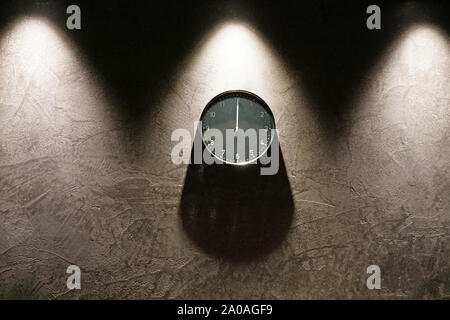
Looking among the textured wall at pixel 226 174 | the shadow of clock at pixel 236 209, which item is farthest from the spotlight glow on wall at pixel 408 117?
the shadow of clock at pixel 236 209

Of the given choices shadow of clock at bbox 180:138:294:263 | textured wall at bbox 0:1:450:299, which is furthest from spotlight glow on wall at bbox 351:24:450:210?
shadow of clock at bbox 180:138:294:263

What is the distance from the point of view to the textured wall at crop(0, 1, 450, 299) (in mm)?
2375

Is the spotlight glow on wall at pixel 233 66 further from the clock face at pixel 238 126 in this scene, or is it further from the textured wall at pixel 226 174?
the clock face at pixel 238 126

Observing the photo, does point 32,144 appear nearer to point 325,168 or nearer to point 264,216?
point 264,216

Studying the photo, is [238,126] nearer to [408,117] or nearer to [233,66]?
[233,66]

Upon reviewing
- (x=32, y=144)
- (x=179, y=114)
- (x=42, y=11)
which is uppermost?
(x=42, y=11)

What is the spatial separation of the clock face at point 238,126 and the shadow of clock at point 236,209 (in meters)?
0.10

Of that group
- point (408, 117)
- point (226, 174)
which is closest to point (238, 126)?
point (226, 174)

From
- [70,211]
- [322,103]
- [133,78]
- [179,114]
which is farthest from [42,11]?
[322,103]

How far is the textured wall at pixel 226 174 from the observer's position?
238cm

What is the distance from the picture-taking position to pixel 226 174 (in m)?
2.43

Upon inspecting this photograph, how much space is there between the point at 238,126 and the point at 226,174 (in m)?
0.30

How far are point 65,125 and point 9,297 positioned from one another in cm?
108

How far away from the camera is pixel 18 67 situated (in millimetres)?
2531
